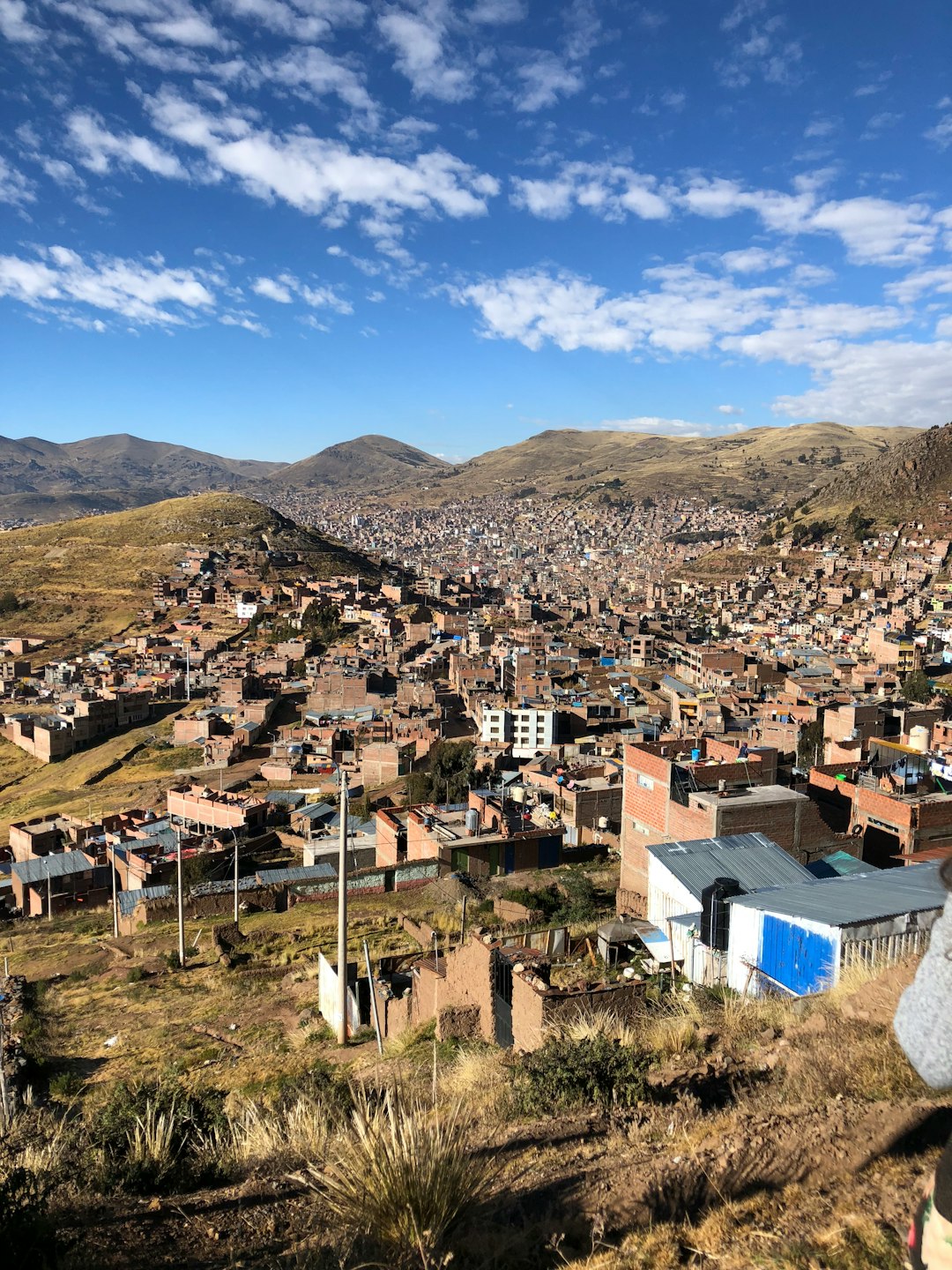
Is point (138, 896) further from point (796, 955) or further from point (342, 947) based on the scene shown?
point (796, 955)

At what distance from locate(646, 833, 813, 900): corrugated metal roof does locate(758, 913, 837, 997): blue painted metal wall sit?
1.94m

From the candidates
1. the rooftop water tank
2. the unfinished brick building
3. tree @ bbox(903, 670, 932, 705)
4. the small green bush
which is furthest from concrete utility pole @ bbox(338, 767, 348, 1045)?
tree @ bbox(903, 670, 932, 705)

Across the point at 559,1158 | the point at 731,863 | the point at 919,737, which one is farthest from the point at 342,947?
the point at 919,737

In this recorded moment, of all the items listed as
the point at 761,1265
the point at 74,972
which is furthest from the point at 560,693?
the point at 761,1265

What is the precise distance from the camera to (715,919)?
754 centimetres

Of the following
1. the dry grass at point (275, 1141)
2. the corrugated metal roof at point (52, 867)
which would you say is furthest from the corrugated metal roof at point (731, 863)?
the corrugated metal roof at point (52, 867)

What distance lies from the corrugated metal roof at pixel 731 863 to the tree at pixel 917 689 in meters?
25.1

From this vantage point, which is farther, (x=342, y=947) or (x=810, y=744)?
(x=810, y=744)

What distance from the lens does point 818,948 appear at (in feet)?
20.9

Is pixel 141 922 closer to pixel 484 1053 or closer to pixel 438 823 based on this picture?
pixel 438 823

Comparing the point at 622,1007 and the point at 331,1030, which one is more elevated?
the point at 622,1007

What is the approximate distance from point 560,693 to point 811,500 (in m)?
71.6

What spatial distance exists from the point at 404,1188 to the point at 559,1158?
999 millimetres

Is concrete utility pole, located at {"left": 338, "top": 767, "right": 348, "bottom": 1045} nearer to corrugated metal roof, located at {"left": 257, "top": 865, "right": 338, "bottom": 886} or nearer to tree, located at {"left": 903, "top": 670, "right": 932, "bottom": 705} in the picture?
corrugated metal roof, located at {"left": 257, "top": 865, "right": 338, "bottom": 886}
